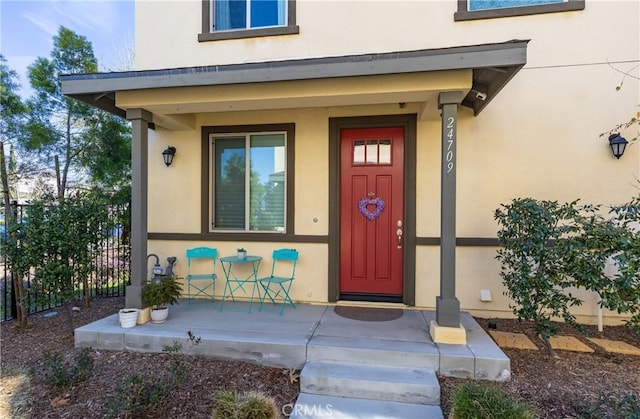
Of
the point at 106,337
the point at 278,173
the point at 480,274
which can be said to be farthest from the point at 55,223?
the point at 480,274

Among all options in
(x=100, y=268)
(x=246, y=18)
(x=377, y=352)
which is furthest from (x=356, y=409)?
(x=246, y=18)

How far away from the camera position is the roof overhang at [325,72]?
2.86 metres

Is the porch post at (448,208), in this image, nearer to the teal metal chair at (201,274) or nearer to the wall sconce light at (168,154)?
the teal metal chair at (201,274)

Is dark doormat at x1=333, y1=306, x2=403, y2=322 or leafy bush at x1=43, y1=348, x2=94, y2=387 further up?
dark doormat at x1=333, y1=306, x2=403, y2=322

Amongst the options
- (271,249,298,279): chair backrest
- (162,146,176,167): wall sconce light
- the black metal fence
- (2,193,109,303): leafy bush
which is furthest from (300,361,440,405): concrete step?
(162,146,176,167): wall sconce light

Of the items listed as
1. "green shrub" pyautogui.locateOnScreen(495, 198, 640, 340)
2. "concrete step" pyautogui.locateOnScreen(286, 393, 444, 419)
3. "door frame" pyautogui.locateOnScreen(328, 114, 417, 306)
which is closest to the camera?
"concrete step" pyautogui.locateOnScreen(286, 393, 444, 419)

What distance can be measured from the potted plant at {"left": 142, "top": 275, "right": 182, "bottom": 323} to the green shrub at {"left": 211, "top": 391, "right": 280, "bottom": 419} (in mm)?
1727

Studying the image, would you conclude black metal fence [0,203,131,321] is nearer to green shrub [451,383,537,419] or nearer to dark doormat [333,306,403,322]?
dark doormat [333,306,403,322]

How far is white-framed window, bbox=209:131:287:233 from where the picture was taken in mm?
4668

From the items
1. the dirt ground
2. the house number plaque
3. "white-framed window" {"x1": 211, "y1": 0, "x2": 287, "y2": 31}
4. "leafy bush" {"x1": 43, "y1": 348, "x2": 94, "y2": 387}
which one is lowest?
the dirt ground

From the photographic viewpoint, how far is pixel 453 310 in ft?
10.3

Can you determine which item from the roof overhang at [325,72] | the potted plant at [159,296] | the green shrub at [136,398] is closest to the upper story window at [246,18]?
the roof overhang at [325,72]

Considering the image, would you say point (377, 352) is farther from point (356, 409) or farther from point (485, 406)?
point (485, 406)

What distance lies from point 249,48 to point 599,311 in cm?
551
